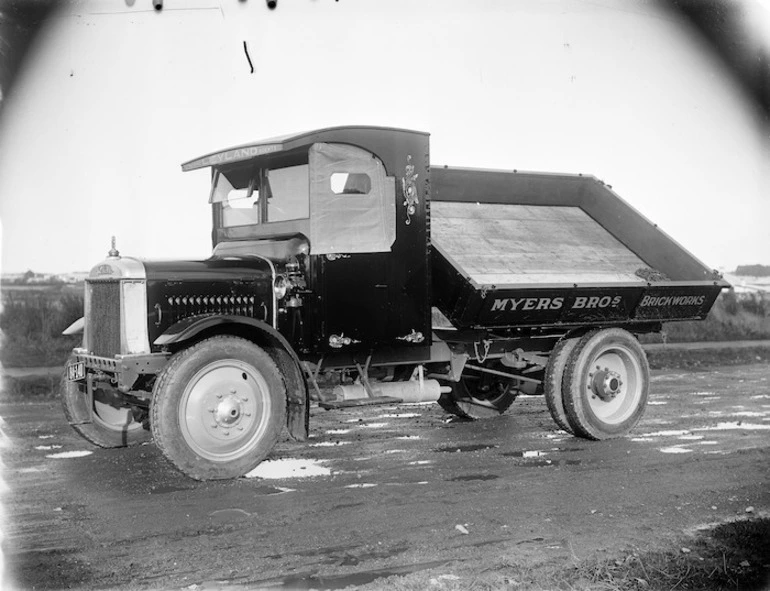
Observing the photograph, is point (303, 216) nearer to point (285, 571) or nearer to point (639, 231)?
point (285, 571)

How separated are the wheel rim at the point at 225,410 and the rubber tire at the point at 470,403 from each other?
305cm

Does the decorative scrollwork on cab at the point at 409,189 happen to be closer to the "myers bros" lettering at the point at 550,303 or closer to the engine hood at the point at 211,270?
the "myers bros" lettering at the point at 550,303

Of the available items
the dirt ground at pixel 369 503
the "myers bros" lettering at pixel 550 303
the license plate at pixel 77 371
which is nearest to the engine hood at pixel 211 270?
the license plate at pixel 77 371

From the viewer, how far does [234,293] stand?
6637 millimetres

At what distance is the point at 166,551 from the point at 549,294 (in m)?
4.40

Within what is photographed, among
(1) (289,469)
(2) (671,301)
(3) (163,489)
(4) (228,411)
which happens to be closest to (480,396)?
(2) (671,301)

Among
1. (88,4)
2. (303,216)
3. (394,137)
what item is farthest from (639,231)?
(88,4)

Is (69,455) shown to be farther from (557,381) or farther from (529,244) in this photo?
(529,244)

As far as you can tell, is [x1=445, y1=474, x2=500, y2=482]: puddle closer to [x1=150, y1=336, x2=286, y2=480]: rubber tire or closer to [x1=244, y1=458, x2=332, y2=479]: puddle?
[x1=244, y1=458, x2=332, y2=479]: puddle

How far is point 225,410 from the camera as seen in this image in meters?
6.17

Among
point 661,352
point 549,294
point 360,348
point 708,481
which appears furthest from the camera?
point 661,352

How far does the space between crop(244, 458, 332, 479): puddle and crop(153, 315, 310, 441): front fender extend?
28 cm

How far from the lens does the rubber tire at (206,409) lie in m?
5.90

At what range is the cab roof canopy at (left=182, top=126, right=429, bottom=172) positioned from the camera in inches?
265
